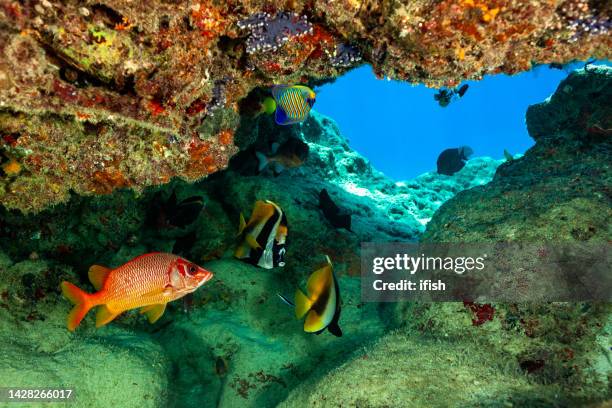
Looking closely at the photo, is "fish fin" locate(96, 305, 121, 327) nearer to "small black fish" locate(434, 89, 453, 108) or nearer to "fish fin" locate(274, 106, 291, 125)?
"fish fin" locate(274, 106, 291, 125)

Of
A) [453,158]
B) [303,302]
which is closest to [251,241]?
[303,302]

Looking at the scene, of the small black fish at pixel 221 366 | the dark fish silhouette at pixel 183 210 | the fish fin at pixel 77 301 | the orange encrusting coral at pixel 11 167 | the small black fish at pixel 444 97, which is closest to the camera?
the fish fin at pixel 77 301

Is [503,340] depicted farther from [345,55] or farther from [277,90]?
[277,90]

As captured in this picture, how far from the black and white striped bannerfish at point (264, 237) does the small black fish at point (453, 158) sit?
29.7 ft

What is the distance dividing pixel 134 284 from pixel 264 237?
1128 mm

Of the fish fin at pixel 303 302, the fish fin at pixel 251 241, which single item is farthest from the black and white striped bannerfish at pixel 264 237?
the fish fin at pixel 303 302

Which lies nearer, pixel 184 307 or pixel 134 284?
pixel 134 284

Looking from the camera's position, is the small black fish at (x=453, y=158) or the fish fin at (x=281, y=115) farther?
the small black fish at (x=453, y=158)

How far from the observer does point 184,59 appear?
2.56 meters

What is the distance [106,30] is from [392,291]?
4.25 metres

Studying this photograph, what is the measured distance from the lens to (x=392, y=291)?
5.00 metres

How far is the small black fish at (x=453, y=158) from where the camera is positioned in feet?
36.9

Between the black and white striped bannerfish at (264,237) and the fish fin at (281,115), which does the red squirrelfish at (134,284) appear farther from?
the fish fin at (281,115)

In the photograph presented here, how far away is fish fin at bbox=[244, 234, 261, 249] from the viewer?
11.2 ft
